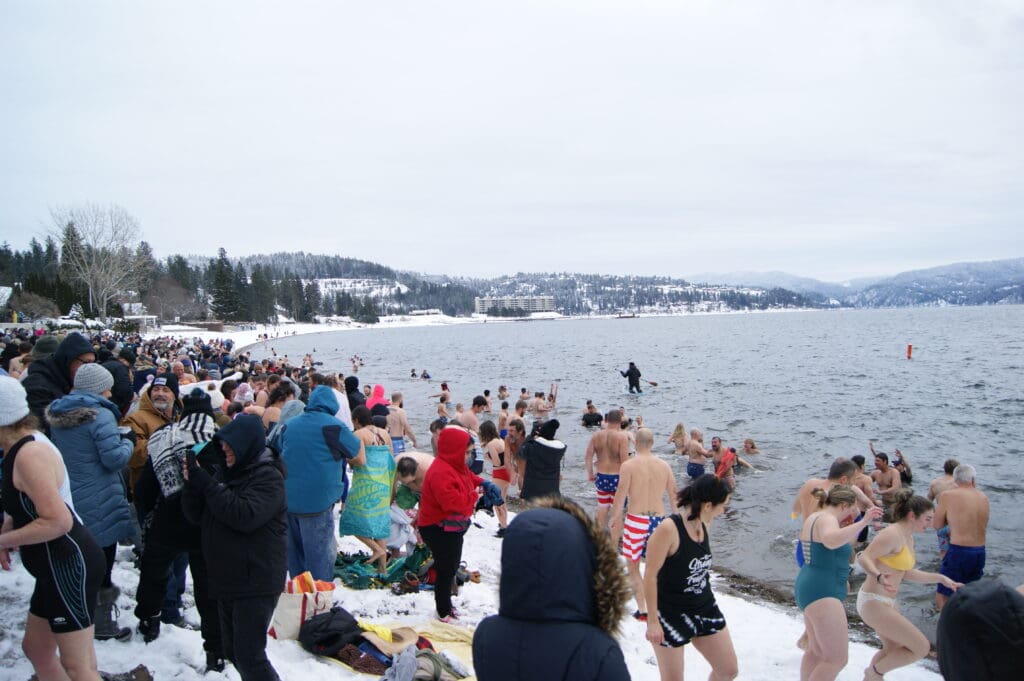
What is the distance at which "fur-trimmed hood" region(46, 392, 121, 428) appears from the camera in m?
3.93

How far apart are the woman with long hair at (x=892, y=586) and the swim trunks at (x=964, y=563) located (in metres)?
2.81

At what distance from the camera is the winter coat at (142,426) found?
5.07m

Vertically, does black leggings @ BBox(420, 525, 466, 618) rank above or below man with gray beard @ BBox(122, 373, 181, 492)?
below

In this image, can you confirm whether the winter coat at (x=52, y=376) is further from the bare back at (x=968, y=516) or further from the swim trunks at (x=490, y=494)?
the bare back at (x=968, y=516)

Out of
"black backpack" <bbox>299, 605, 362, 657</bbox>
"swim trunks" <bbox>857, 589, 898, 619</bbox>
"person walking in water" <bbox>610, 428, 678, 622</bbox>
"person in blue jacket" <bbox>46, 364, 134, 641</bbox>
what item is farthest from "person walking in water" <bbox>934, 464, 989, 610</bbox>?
"person in blue jacket" <bbox>46, 364, 134, 641</bbox>

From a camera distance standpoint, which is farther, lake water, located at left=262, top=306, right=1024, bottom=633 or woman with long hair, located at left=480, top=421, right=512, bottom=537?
lake water, located at left=262, top=306, right=1024, bottom=633

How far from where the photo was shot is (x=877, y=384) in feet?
108

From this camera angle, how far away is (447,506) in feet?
16.5

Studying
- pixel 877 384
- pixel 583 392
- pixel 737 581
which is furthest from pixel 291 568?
pixel 877 384

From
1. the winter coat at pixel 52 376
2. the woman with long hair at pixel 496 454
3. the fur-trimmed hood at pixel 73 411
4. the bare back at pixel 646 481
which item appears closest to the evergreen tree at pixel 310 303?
the woman with long hair at pixel 496 454

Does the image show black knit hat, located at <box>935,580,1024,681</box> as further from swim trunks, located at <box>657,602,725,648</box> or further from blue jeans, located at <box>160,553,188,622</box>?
blue jeans, located at <box>160,553,188,622</box>

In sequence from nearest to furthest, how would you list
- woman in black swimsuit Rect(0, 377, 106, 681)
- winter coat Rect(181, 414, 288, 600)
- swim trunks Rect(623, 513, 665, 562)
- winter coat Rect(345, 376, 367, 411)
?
woman in black swimsuit Rect(0, 377, 106, 681) → winter coat Rect(181, 414, 288, 600) → swim trunks Rect(623, 513, 665, 562) → winter coat Rect(345, 376, 367, 411)

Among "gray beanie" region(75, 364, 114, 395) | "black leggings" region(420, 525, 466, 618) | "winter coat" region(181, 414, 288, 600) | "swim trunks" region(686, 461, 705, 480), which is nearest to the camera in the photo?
"winter coat" region(181, 414, 288, 600)

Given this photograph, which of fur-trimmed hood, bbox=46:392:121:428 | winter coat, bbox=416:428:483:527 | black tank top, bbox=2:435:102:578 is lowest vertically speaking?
winter coat, bbox=416:428:483:527
